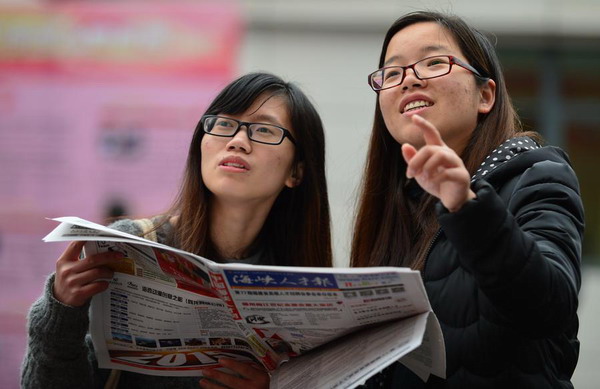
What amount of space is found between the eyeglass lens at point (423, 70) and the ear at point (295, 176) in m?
0.60

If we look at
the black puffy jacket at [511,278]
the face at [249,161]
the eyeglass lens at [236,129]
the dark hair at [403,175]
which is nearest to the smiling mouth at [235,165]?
the face at [249,161]

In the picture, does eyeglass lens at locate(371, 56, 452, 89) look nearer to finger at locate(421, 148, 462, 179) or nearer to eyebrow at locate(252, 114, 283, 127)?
eyebrow at locate(252, 114, 283, 127)

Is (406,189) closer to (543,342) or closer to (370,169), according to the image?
(370,169)

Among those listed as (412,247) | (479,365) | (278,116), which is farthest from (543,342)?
(278,116)

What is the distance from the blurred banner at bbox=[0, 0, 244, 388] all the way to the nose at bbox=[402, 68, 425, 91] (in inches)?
178

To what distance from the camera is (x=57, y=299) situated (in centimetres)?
203

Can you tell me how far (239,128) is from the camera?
8.02 feet

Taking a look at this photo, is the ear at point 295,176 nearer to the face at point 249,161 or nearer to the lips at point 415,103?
the face at point 249,161

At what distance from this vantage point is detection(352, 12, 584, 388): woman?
1.44 m

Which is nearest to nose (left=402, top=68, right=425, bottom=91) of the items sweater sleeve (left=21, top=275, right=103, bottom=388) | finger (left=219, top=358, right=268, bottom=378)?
finger (left=219, top=358, right=268, bottom=378)

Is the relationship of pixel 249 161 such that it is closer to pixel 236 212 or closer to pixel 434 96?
pixel 236 212

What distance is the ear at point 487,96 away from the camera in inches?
85.7

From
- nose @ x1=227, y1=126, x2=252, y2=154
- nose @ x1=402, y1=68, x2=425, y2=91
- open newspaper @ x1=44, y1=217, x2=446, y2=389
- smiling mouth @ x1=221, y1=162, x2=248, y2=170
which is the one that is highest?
nose @ x1=402, y1=68, x2=425, y2=91

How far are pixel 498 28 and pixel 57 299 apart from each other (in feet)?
19.1
